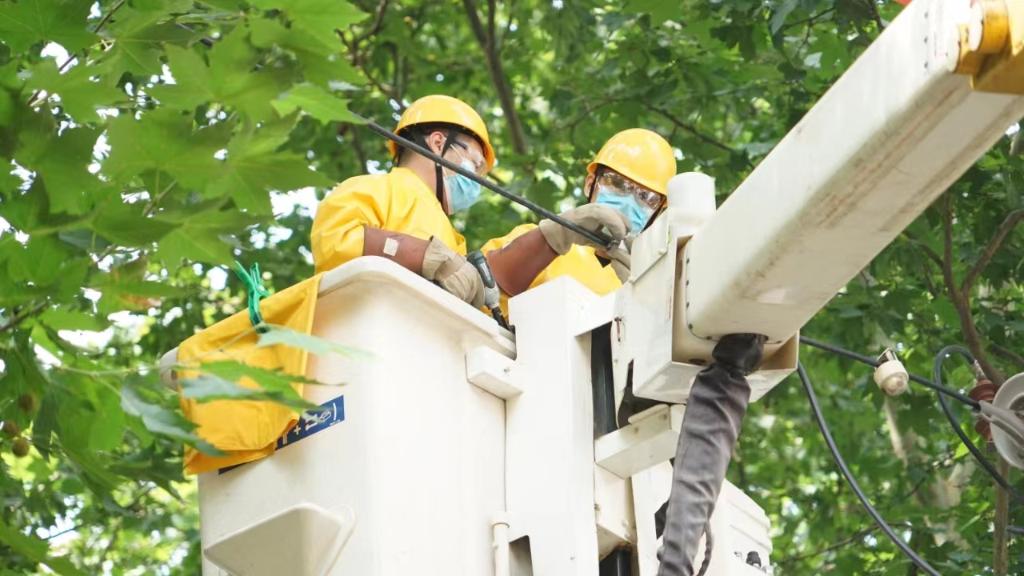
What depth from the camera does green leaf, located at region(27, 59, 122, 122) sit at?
3.62 meters

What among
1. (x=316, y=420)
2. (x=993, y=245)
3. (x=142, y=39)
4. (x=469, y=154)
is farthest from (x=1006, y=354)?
(x=142, y=39)

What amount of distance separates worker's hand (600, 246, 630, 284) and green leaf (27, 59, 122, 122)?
1.56m

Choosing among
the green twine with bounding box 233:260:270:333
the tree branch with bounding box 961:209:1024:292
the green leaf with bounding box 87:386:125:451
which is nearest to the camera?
the green leaf with bounding box 87:386:125:451

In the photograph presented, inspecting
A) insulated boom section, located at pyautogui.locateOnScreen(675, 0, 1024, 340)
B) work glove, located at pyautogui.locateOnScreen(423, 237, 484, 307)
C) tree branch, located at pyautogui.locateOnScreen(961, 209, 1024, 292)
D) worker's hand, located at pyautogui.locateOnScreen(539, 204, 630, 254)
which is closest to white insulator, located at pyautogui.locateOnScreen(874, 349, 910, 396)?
insulated boom section, located at pyautogui.locateOnScreen(675, 0, 1024, 340)

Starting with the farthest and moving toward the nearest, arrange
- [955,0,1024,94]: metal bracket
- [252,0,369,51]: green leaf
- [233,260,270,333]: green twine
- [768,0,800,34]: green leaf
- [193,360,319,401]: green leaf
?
[768,0,800,34]: green leaf
[233,260,270,333]: green twine
[252,0,369,51]: green leaf
[193,360,319,401]: green leaf
[955,0,1024,94]: metal bracket

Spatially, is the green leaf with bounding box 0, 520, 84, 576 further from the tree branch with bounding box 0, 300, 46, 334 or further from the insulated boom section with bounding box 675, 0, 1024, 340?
the insulated boom section with bounding box 675, 0, 1024, 340

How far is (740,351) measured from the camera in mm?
3633

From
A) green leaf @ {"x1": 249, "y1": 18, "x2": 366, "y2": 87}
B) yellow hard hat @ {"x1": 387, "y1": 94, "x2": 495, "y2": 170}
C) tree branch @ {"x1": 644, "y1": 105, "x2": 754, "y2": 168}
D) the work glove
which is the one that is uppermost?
tree branch @ {"x1": 644, "y1": 105, "x2": 754, "y2": 168}

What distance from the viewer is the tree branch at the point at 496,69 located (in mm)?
9477

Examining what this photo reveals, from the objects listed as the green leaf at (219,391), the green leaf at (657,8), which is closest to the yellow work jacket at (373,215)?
the green leaf at (219,391)

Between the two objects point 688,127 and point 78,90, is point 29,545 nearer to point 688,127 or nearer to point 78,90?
point 78,90

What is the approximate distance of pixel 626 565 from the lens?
4133mm

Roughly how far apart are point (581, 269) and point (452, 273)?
889 mm

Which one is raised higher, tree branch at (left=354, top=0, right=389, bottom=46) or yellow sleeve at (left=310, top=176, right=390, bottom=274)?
tree branch at (left=354, top=0, right=389, bottom=46)
